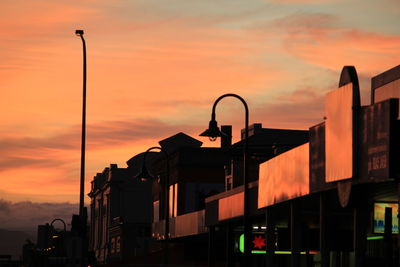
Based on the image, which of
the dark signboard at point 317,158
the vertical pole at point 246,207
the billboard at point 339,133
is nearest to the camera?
the billboard at point 339,133

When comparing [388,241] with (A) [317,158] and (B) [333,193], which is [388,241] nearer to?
(A) [317,158]

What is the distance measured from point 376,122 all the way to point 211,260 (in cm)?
3322

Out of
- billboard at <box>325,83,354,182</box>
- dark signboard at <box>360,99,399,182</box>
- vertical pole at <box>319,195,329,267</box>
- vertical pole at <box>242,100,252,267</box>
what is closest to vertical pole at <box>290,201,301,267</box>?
vertical pole at <box>242,100,252,267</box>

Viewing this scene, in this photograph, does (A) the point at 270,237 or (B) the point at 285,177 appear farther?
(A) the point at 270,237

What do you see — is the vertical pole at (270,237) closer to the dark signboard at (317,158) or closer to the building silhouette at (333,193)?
the building silhouette at (333,193)

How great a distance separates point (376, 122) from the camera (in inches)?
1009

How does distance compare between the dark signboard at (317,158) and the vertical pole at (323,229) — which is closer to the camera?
the dark signboard at (317,158)

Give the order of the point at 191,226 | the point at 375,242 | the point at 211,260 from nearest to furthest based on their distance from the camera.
→ the point at 375,242 → the point at 211,260 → the point at 191,226

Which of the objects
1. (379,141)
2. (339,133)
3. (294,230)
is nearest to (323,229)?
(339,133)

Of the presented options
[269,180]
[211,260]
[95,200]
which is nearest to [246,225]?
[269,180]

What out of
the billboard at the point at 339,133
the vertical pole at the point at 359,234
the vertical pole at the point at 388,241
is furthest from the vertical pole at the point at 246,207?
the vertical pole at the point at 388,241

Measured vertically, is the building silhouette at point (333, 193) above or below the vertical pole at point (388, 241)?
above

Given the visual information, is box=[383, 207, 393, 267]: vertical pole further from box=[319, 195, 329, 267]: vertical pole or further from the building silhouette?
box=[319, 195, 329, 267]: vertical pole

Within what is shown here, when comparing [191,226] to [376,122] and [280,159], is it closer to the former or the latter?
[280,159]
